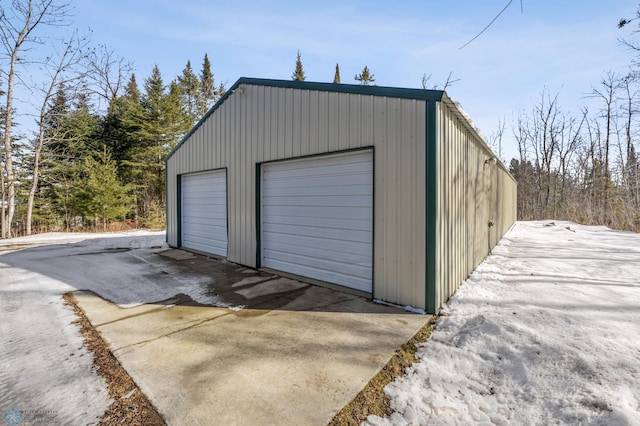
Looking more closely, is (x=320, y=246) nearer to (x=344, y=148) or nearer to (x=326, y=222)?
(x=326, y=222)

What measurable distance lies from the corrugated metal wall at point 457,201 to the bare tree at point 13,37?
56.7 ft

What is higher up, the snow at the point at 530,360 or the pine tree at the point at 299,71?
the pine tree at the point at 299,71

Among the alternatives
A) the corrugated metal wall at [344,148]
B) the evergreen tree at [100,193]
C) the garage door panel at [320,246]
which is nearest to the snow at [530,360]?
the corrugated metal wall at [344,148]

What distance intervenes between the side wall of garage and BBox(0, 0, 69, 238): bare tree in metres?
17.3

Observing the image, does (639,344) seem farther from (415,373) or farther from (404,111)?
(404,111)

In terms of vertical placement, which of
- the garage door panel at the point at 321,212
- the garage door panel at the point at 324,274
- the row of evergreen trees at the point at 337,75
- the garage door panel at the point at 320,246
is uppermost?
the row of evergreen trees at the point at 337,75

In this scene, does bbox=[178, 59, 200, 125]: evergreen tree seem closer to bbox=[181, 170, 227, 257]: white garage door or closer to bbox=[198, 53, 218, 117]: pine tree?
bbox=[198, 53, 218, 117]: pine tree

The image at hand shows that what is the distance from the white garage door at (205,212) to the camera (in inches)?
255

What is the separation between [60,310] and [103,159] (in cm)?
1471

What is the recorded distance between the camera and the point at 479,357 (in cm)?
234

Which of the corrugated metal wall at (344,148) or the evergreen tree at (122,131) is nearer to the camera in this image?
the corrugated metal wall at (344,148)

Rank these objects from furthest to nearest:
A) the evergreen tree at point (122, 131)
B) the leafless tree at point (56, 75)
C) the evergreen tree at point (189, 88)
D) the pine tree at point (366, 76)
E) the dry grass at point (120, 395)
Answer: the pine tree at point (366, 76) → the evergreen tree at point (189, 88) → the evergreen tree at point (122, 131) → the leafless tree at point (56, 75) → the dry grass at point (120, 395)

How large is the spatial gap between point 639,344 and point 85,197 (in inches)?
732

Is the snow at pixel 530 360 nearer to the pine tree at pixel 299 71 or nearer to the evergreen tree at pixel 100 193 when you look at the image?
the evergreen tree at pixel 100 193
